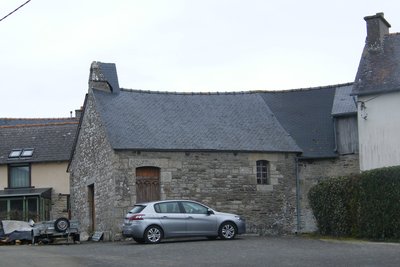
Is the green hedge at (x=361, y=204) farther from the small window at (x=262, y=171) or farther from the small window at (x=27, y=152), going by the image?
the small window at (x=27, y=152)

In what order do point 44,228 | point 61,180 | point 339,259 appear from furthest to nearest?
point 61,180 < point 44,228 < point 339,259

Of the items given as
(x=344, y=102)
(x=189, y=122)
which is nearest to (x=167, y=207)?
(x=189, y=122)

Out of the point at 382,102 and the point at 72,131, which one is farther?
the point at 72,131

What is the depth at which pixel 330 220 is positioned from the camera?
954 inches

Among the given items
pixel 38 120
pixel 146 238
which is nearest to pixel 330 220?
pixel 146 238

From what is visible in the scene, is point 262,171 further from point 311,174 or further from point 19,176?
point 19,176

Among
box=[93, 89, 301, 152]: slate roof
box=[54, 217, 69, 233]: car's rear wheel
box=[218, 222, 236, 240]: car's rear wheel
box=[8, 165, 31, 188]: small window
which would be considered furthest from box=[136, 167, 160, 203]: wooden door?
box=[8, 165, 31, 188]: small window

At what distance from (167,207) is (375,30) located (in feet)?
41.1

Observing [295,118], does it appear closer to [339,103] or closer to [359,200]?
[339,103]

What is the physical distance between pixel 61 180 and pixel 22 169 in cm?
244

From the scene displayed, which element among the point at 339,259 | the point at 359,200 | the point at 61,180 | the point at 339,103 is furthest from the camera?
the point at 61,180

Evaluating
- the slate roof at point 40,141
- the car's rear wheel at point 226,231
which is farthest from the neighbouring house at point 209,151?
the slate roof at point 40,141

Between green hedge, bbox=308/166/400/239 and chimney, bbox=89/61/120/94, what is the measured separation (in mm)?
10580

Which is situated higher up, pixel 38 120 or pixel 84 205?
pixel 38 120
